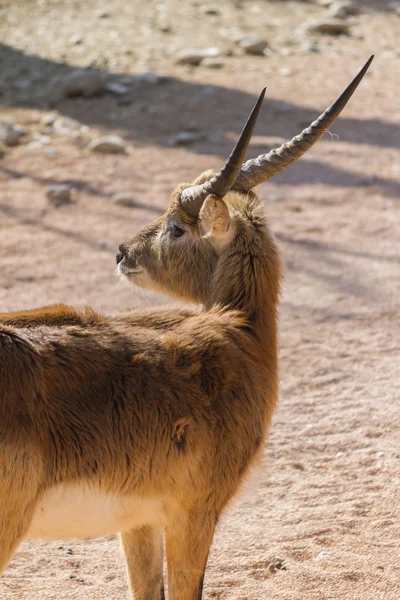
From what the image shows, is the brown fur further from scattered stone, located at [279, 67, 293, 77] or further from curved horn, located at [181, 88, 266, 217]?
scattered stone, located at [279, 67, 293, 77]

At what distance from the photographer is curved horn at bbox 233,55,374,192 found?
4656 mm

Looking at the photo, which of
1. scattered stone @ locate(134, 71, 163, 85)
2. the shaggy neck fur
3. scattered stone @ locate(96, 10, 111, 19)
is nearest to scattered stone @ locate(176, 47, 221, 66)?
scattered stone @ locate(134, 71, 163, 85)

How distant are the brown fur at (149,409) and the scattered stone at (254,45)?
40.4 feet

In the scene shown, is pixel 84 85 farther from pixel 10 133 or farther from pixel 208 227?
pixel 208 227

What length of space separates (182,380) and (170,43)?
45.9 feet

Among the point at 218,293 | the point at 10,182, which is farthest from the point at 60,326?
the point at 10,182

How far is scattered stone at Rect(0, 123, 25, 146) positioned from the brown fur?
356 inches

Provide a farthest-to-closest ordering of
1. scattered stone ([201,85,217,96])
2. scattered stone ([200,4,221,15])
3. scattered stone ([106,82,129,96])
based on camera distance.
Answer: scattered stone ([200,4,221,15]) < scattered stone ([106,82,129,96]) < scattered stone ([201,85,217,96])

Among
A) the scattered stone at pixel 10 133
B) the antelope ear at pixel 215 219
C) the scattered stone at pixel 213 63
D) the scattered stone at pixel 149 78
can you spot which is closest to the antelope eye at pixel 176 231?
the antelope ear at pixel 215 219

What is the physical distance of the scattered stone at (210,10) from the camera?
1864cm

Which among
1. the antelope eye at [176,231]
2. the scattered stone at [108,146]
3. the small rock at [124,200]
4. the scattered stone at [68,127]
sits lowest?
the small rock at [124,200]

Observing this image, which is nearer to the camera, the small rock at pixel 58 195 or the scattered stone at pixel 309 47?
the small rock at pixel 58 195

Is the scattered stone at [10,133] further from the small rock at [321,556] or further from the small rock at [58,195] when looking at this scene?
the small rock at [321,556]

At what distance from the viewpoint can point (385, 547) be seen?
16.4 ft
